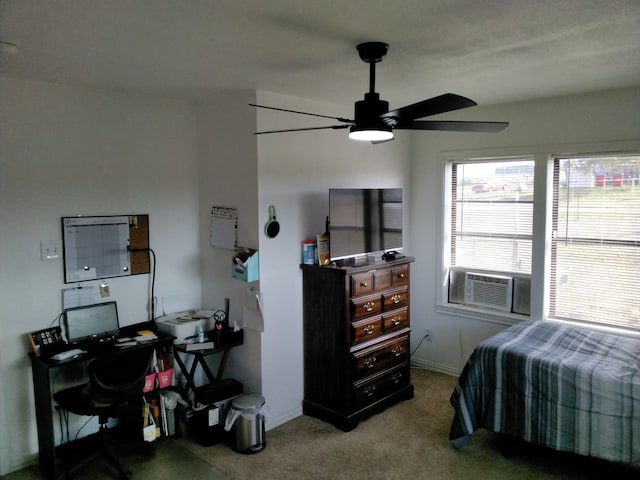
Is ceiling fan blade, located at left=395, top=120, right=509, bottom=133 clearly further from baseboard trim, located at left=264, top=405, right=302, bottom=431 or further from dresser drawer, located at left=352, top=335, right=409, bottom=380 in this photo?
baseboard trim, located at left=264, top=405, right=302, bottom=431

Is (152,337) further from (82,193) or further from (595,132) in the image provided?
(595,132)

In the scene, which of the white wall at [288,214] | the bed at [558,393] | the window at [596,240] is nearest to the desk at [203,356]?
the white wall at [288,214]

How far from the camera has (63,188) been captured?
11.1ft

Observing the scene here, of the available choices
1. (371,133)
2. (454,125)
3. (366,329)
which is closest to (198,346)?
(366,329)

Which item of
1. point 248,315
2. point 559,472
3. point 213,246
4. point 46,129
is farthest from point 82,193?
point 559,472

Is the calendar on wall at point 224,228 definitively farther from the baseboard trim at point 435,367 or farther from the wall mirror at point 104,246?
the baseboard trim at point 435,367

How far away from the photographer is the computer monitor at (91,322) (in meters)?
3.34

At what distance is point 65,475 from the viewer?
3.03m

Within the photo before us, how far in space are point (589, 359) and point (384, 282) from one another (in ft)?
4.93

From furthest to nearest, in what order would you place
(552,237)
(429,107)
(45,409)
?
1. (552,237)
2. (45,409)
3. (429,107)

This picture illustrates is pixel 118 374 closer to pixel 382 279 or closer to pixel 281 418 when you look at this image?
pixel 281 418

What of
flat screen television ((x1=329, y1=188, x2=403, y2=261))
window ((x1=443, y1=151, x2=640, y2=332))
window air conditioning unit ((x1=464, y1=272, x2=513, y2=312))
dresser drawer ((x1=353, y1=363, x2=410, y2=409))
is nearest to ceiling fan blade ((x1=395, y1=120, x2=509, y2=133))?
flat screen television ((x1=329, y1=188, x2=403, y2=261))

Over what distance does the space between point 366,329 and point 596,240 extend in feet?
6.54

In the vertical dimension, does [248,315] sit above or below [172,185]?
below
